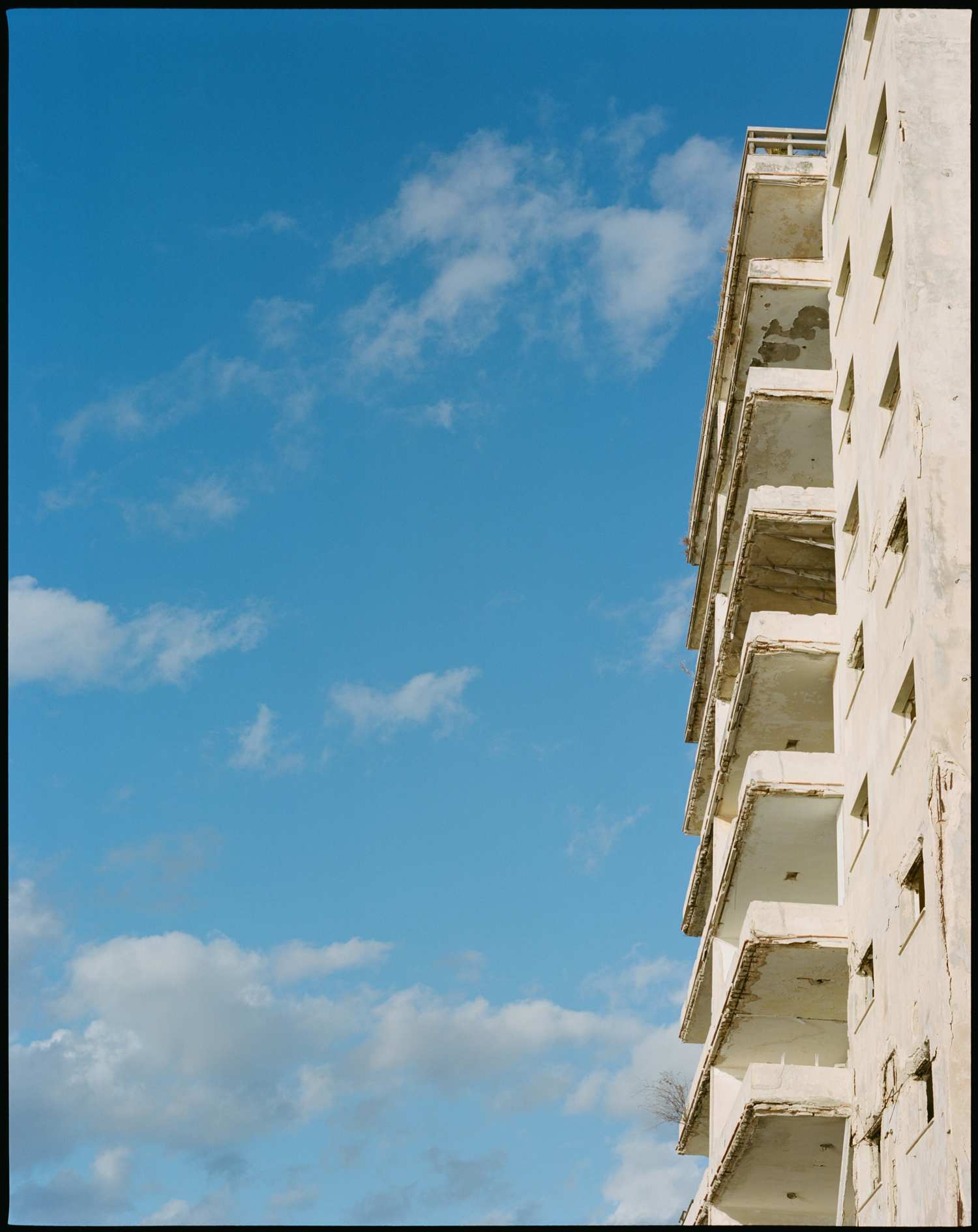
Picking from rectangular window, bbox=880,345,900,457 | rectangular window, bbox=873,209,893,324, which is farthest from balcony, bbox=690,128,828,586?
rectangular window, bbox=880,345,900,457

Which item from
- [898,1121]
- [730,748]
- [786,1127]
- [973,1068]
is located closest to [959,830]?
[973,1068]

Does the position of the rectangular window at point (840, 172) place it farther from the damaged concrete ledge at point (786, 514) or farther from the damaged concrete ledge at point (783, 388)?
the damaged concrete ledge at point (786, 514)

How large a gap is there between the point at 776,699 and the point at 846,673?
111 inches

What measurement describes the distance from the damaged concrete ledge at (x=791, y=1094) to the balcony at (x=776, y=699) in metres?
4.64

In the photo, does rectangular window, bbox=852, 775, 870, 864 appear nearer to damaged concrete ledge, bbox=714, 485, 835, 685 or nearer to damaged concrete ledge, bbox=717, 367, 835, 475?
damaged concrete ledge, bbox=714, 485, 835, 685

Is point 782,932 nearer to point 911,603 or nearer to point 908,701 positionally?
point 908,701

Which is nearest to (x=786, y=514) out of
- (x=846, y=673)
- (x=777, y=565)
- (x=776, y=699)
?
(x=777, y=565)

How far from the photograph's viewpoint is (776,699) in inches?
1075

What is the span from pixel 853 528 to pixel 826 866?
6.64m

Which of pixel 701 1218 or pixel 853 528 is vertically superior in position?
pixel 853 528

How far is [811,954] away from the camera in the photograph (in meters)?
23.3

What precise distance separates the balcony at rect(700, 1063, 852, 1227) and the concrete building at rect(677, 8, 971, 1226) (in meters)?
0.06

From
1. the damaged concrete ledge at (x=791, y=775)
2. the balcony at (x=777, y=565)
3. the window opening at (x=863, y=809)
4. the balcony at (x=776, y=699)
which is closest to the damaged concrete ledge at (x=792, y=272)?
the balcony at (x=777, y=565)

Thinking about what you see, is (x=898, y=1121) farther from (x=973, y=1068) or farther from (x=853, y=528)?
(x=853, y=528)
